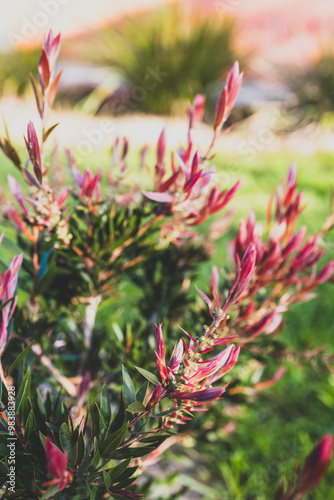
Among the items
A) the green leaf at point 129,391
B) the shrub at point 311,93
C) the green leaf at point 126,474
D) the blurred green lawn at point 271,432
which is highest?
the green leaf at point 129,391

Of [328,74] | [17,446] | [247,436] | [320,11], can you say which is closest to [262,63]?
[328,74]

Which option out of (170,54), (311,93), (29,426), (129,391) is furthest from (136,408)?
(311,93)

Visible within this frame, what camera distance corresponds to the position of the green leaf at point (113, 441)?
21.7 inches

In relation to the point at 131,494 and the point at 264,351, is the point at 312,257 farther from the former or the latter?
the point at 131,494

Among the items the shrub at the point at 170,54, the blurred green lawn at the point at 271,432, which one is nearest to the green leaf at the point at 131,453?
the blurred green lawn at the point at 271,432

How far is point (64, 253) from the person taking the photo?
79 centimetres

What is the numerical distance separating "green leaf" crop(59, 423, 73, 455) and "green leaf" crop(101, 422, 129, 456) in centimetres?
5

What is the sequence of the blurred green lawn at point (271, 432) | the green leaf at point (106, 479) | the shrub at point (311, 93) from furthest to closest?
the shrub at point (311, 93)
the blurred green lawn at point (271, 432)
the green leaf at point (106, 479)

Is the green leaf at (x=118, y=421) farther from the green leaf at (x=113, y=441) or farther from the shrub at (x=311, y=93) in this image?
the shrub at (x=311, y=93)

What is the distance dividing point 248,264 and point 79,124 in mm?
5217

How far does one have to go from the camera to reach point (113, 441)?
56cm

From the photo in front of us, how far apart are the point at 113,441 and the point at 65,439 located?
7cm

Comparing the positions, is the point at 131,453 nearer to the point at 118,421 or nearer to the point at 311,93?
the point at 118,421

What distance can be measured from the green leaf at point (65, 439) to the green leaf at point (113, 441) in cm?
5
